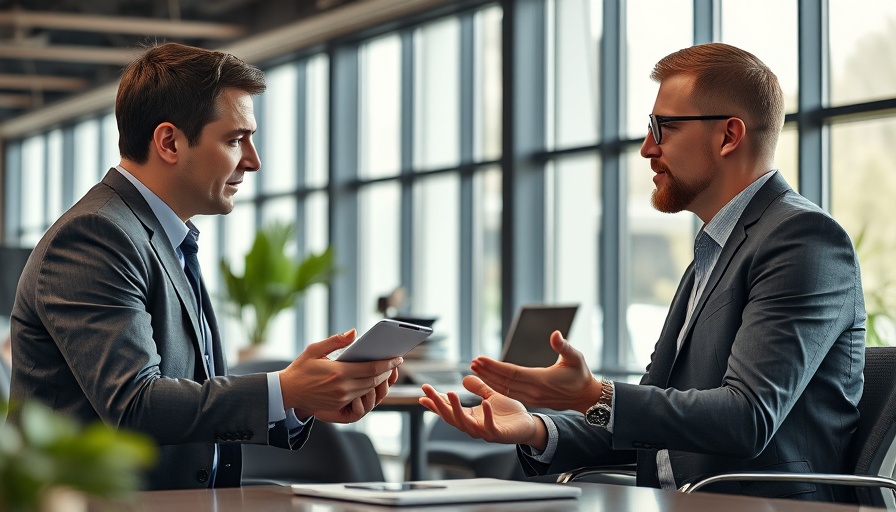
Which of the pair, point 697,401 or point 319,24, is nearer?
point 697,401

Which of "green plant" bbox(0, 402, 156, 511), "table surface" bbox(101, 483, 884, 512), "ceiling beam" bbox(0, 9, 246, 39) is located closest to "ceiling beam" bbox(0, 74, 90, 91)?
"ceiling beam" bbox(0, 9, 246, 39)

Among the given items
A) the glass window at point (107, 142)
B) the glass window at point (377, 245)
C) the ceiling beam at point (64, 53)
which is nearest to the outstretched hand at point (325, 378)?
the glass window at point (377, 245)

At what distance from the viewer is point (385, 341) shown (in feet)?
6.78

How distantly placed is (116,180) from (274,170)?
856cm

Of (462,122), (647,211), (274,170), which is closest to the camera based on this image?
(647,211)

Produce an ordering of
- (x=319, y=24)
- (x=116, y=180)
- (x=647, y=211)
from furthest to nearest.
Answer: (x=319, y=24), (x=647, y=211), (x=116, y=180)

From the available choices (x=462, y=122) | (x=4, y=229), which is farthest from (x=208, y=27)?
(x=4, y=229)

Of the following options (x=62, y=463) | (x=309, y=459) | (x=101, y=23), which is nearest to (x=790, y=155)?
(x=309, y=459)

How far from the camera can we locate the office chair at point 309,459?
3.73 metres

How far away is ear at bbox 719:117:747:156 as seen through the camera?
2.57m

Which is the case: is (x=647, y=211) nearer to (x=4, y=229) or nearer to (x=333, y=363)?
(x=333, y=363)

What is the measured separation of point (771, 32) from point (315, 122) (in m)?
5.27

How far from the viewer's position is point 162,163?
2.51m

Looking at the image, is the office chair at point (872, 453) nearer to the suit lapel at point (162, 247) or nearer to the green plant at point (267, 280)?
the suit lapel at point (162, 247)
